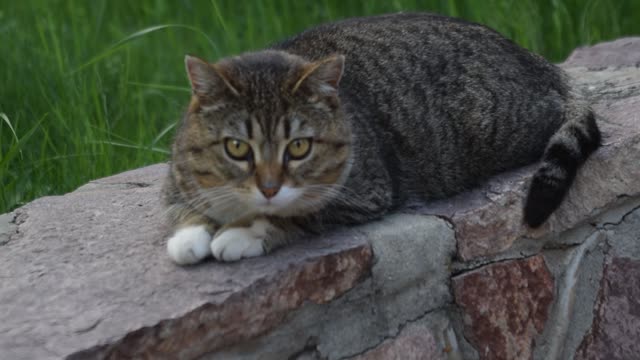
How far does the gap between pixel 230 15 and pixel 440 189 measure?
237cm

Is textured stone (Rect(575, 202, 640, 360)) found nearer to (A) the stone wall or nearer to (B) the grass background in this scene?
(A) the stone wall

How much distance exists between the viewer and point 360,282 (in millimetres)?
2502

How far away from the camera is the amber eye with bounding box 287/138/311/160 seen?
249 centimetres

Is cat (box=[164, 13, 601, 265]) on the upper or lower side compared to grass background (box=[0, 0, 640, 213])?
upper

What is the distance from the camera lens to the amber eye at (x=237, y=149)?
2.47 meters

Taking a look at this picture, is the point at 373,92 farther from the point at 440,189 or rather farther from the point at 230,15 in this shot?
the point at 230,15

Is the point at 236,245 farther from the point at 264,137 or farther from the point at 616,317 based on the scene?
the point at 616,317

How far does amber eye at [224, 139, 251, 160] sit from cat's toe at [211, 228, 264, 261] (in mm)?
176

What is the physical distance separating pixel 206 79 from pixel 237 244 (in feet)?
1.34

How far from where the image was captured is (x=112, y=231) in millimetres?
2773

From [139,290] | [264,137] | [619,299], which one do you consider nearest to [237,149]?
[264,137]

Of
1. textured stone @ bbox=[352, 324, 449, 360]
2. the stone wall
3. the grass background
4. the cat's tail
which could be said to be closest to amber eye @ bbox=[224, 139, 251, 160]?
the stone wall

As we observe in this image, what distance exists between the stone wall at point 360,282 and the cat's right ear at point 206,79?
0.40 meters

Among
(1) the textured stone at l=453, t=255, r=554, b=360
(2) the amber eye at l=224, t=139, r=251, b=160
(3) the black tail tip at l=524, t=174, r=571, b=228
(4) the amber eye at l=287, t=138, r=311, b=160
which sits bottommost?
(1) the textured stone at l=453, t=255, r=554, b=360
